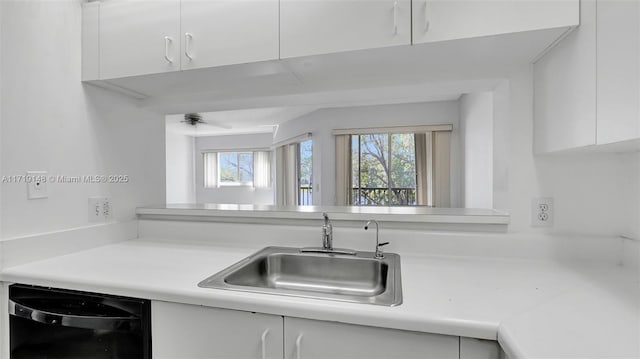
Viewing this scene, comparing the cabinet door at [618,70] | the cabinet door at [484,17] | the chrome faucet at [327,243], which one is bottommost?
the chrome faucet at [327,243]

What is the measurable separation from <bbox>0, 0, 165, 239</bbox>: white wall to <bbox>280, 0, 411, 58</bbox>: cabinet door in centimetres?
101

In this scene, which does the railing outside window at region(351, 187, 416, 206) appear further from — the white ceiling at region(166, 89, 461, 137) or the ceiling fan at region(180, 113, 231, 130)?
the ceiling fan at region(180, 113, 231, 130)

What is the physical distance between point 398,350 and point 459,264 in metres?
0.55

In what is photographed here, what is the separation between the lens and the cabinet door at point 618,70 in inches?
27.1

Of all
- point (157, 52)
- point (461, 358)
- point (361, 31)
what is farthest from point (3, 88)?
point (461, 358)

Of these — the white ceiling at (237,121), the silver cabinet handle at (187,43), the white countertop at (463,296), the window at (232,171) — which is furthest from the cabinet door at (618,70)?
the window at (232,171)

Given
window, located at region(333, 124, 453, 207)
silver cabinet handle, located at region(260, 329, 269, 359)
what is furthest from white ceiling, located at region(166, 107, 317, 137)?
silver cabinet handle, located at region(260, 329, 269, 359)

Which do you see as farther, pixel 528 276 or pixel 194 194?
pixel 194 194

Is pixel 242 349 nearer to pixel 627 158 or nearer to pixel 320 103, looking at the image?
pixel 320 103

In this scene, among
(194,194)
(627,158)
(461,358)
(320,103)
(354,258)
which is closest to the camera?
(461,358)

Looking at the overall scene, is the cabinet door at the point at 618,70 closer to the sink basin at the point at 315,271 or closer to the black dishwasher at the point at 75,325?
the sink basin at the point at 315,271

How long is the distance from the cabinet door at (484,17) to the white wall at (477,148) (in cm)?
164

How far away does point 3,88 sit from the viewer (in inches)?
43.9

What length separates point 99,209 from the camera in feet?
4.87
